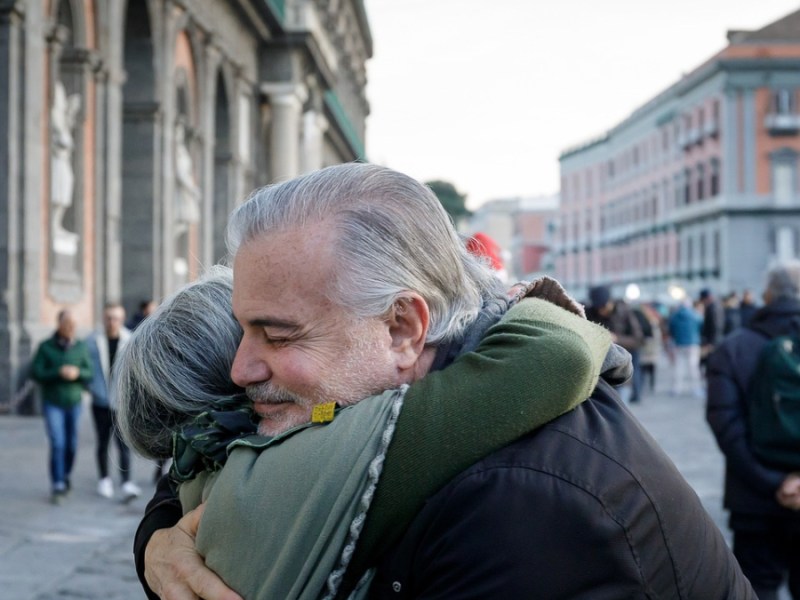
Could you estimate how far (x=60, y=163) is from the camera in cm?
1535

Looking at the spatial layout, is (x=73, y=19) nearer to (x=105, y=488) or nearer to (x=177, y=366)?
(x=105, y=488)

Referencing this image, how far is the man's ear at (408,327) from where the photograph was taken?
5.82 feet

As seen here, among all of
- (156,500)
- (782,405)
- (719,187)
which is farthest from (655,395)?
(719,187)

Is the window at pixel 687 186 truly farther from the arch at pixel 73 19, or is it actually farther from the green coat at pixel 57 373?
the green coat at pixel 57 373

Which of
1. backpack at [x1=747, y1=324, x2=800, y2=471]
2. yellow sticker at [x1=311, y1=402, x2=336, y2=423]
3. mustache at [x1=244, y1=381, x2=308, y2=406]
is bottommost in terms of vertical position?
backpack at [x1=747, y1=324, x2=800, y2=471]

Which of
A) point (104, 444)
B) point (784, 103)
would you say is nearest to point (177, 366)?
point (104, 444)

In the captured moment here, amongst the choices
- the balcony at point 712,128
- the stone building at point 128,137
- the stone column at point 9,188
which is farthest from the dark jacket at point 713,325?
the balcony at point 712,128

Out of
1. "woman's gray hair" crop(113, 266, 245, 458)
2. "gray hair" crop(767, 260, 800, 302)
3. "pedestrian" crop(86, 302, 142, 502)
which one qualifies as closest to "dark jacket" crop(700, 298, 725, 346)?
"pedestrian" crop(86, 302, 142, 502)

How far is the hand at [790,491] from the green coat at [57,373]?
22.0 ft

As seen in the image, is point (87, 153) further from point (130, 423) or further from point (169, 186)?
point (130, 423)

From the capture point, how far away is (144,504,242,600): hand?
175 cm

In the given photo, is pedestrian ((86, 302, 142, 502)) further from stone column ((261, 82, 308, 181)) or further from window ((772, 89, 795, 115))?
window ((772, 89, 795, 115))

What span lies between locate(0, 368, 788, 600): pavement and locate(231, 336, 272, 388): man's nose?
4291 millimetres

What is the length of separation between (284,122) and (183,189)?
311 inches
